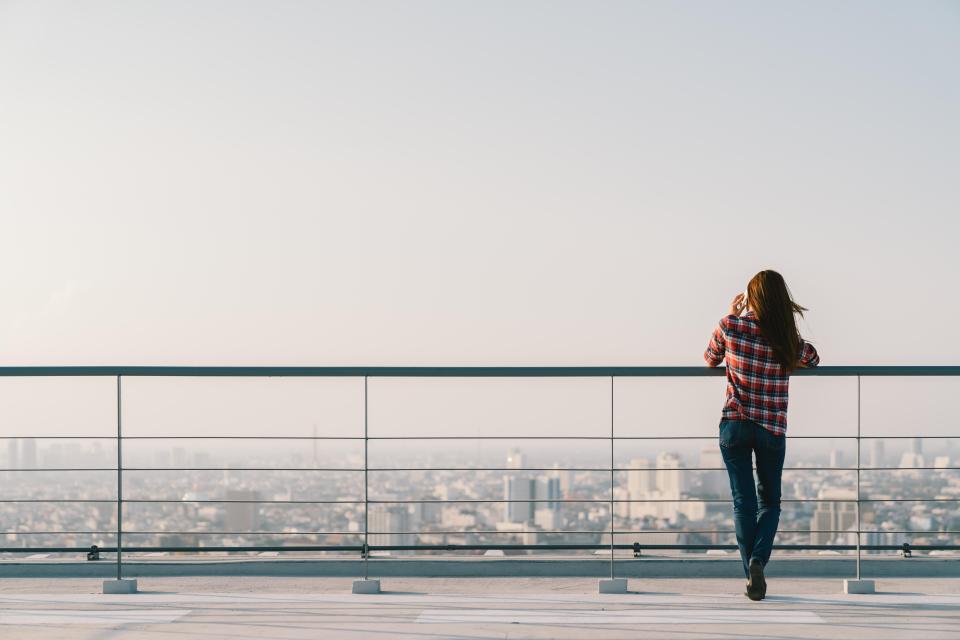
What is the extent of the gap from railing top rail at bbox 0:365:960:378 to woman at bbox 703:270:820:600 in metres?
0.23

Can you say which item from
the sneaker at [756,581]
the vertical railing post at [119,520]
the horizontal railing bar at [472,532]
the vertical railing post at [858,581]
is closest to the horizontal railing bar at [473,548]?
the horizontal railing bar at [472,532]

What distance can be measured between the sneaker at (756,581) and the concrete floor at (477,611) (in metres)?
0.04

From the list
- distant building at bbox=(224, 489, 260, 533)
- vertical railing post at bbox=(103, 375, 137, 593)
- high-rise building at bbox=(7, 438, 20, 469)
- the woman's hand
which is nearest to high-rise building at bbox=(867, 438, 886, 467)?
the woman's hand

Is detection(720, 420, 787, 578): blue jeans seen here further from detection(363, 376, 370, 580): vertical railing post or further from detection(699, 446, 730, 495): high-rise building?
detection(363, 376, 370, 580): vertical railing post

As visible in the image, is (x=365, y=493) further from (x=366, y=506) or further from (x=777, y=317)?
(x=777, y=317)

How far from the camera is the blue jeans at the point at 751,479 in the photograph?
376cm

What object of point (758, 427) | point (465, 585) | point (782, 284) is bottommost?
point (465, 585)

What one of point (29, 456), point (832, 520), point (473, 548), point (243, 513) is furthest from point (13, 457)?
point (832, 520)

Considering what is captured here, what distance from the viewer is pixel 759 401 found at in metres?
3.77

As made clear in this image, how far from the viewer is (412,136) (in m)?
17.7

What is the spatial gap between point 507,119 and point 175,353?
13600 millimetres

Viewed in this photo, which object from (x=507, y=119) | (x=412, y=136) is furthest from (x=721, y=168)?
(x=412, y=136)

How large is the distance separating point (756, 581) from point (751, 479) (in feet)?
1.12

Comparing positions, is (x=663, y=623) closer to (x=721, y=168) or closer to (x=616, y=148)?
(x=616, y=148)
